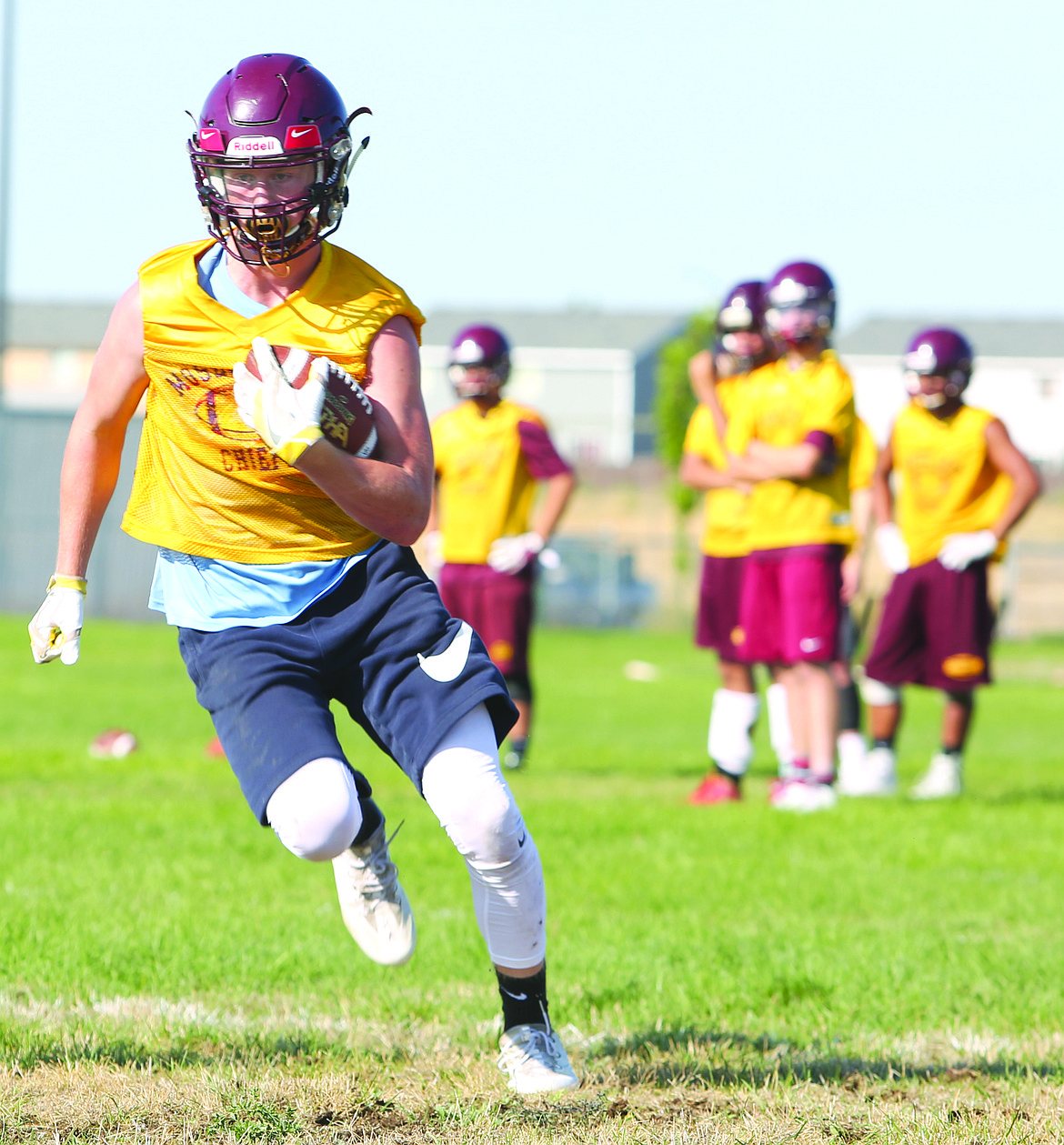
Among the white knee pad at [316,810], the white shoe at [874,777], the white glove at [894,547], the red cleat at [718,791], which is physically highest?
the white knee pad at [316,810]

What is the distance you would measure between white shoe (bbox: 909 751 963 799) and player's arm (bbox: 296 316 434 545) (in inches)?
256

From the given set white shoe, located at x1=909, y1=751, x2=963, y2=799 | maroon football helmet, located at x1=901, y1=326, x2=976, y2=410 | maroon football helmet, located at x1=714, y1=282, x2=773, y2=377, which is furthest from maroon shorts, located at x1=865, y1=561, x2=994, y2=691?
maroon football helmet, located at x1=714, y1=282, x2=773, y2=377

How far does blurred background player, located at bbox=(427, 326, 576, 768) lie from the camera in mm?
9977

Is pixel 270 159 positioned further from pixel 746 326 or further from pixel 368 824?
pixel 746 326

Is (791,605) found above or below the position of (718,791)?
above

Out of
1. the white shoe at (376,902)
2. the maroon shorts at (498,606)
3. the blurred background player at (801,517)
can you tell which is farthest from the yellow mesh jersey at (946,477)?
the white shoe at (376,902)

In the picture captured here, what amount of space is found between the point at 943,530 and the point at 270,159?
22.2 ft

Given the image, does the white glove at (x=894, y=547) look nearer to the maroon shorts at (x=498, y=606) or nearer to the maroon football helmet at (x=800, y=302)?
the maroon football helmet at (x=800, y=302)

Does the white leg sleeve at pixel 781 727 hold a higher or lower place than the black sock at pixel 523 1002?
lower

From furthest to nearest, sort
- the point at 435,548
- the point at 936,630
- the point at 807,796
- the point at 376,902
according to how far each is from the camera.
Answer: the point at 435,548 → the point at 936,630 → the point at 807,796 → the point at 376,902

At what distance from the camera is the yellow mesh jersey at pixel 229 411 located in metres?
3.68

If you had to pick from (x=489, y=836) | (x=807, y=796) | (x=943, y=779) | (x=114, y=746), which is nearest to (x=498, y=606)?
(x=807, y=796)

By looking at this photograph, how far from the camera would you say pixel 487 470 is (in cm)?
1000

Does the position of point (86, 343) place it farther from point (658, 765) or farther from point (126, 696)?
point (658, 765)
